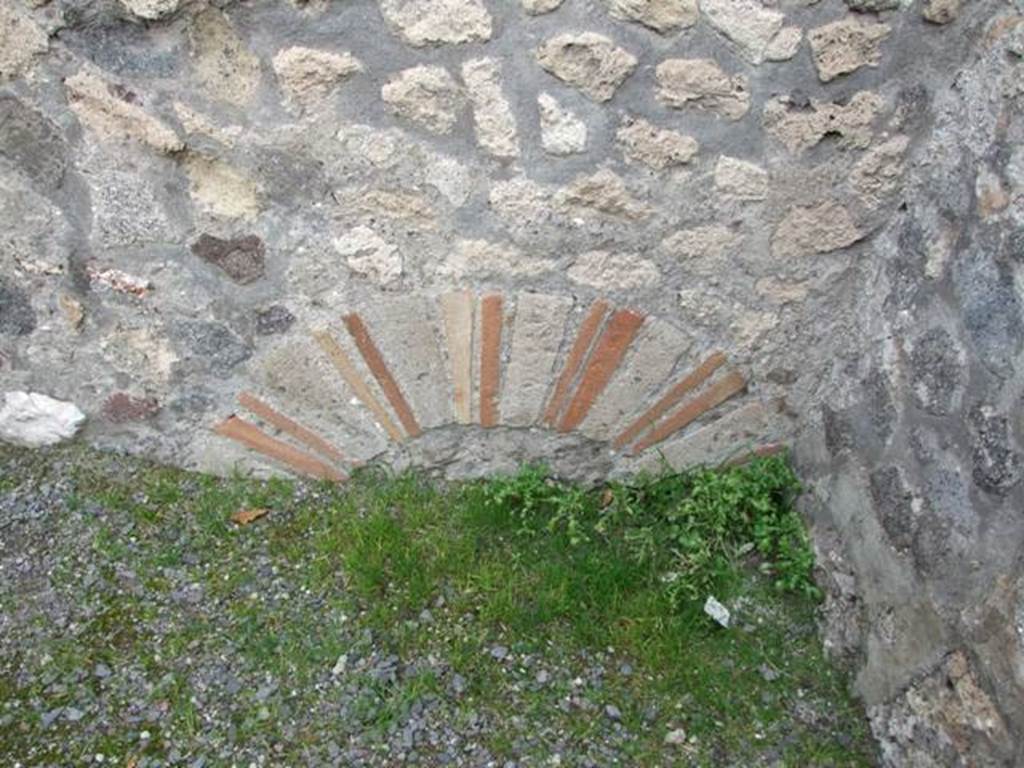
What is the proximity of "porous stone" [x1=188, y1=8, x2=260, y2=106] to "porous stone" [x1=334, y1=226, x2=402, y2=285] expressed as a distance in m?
0.38

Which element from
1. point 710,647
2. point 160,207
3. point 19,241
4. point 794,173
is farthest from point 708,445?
point 19,241

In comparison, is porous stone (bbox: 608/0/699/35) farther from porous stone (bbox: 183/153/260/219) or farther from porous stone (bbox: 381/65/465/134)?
porous stone (bbox: 183/153/260/219)

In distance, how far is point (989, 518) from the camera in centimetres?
193

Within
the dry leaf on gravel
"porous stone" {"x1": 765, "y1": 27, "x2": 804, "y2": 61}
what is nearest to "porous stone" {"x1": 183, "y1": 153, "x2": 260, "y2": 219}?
the dry leaf on gravel

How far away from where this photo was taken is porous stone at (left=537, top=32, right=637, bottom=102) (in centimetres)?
204

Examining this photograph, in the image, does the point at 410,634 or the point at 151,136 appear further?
the point at 410,634

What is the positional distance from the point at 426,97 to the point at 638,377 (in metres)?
0.89

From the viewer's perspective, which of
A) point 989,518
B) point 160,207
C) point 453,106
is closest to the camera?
point 989,518

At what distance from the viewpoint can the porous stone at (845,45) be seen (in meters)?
2.03

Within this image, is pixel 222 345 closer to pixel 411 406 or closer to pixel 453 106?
pixel 411 406

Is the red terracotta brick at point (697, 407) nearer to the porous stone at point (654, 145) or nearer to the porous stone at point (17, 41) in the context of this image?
the porous stone at point (654, 145)

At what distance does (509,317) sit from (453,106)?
54cm

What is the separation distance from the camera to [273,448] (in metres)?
2.68

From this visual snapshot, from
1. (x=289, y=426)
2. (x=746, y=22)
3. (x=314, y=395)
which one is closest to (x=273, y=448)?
(x=289, y=426)
